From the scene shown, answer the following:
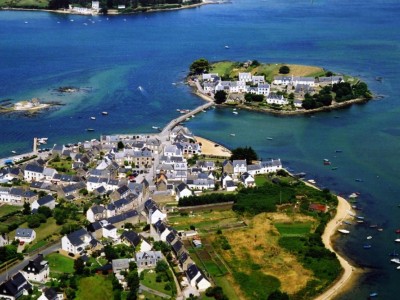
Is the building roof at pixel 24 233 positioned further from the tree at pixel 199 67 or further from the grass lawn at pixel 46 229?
the tree at pixel 199 67

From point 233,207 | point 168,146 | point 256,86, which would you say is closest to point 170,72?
point 256,86

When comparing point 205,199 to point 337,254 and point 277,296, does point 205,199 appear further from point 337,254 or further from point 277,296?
point 277,296

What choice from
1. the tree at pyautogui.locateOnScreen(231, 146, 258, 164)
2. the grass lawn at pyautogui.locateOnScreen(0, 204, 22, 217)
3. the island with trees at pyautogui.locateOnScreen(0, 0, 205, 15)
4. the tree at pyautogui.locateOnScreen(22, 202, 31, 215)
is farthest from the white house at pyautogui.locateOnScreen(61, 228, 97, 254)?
the island with trees at pyautogui.locateOnScreen(0, 0, 205, 15)

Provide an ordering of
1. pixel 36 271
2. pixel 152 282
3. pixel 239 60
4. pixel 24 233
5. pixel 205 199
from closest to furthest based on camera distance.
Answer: pixel 36 271, pixel 152 282, pixel 24 233, pixel 205 199, pixel 239 60

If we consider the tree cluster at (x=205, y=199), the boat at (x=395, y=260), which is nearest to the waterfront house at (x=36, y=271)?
the tree cluster at (x=205, y=199)

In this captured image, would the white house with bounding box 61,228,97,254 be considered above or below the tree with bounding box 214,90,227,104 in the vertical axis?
below

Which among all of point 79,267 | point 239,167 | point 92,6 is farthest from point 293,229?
point 92,6

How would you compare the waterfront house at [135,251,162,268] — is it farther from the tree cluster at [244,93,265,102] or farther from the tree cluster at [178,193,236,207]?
the tree cluster at [244,93,265,102]
